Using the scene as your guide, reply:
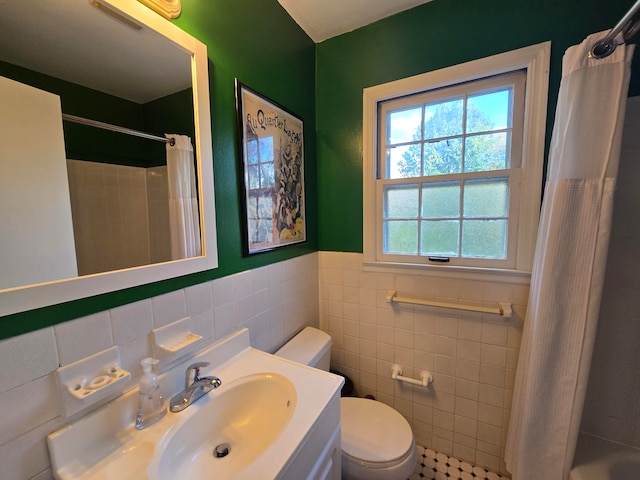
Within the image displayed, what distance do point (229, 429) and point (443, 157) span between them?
5.24 feet

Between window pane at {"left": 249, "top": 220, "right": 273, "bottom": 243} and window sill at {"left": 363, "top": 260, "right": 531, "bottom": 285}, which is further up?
window pane at {"left": 249, "top": 220, "right": 273, "bottom": 243}

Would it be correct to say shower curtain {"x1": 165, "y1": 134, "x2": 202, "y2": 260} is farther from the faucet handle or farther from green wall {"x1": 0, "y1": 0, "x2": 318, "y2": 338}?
the faucet handle

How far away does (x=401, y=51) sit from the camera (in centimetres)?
142

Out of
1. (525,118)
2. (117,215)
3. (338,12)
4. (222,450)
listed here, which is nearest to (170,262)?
(117,215)

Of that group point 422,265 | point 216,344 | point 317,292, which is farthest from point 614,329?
point 216,344

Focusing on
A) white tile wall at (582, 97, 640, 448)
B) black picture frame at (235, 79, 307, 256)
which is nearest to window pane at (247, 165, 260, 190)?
black picture frame at (235, 79, 307, 256)

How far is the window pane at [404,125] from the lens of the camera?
148 cm

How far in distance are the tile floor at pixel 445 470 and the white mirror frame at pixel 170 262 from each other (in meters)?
1.65

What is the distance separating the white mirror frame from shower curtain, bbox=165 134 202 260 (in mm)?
22

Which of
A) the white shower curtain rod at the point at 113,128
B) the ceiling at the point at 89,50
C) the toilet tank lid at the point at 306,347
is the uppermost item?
the ceiling at the point at 89,50

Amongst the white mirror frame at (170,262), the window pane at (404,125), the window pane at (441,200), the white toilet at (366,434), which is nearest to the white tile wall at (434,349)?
the white toilet at (366,434)

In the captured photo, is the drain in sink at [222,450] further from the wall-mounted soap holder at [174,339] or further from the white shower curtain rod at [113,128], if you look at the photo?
the white shower curtain rod at [113,128]

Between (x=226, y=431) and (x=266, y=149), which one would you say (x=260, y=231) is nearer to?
(x=266, y=149)

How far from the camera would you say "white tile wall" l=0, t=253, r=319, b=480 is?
555 mm
